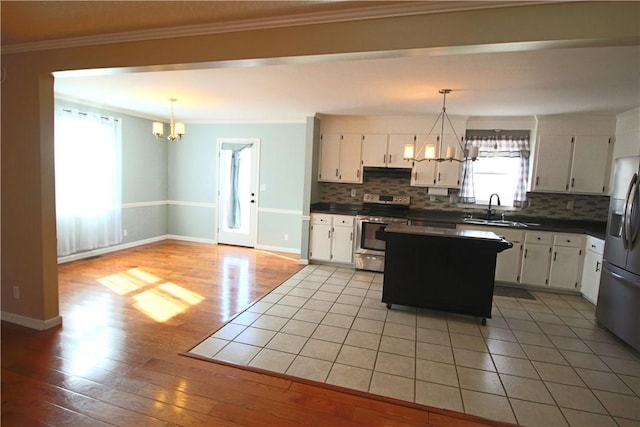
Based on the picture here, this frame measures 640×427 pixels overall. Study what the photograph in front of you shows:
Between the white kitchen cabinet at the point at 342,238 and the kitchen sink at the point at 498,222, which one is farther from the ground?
the kitchen sink at the point at 498,222

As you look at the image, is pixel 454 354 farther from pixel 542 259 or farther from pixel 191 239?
pixel 191 239

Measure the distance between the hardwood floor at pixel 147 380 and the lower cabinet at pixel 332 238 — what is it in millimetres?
1739

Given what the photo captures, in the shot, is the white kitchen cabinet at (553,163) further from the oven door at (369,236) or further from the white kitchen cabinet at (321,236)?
the white kitchen cabinet at (321,236)

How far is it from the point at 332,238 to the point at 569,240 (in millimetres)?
3208

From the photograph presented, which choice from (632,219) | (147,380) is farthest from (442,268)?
(147,380)

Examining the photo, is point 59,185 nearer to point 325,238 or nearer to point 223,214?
point 223,214

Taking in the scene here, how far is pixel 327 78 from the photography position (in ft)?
11.1

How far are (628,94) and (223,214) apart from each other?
616 cm

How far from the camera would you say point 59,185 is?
15.7 ft

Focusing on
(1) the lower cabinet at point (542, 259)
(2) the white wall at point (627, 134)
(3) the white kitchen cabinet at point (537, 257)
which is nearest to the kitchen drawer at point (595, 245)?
(1) the lower cabinet at point (542, 259)

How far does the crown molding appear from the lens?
6.10ft

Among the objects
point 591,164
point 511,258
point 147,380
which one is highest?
point 591,164

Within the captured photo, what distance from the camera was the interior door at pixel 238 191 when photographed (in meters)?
6.47

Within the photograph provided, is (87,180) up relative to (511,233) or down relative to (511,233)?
up
